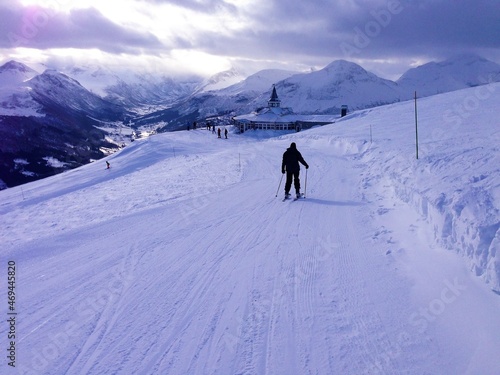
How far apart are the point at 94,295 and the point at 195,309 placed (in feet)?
6.01

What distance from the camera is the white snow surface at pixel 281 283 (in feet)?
13.4

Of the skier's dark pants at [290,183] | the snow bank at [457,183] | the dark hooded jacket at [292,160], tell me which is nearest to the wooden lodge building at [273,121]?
the snow bank at [457,183]

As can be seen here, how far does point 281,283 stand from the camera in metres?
5.68

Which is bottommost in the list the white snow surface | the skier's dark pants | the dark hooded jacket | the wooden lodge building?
the white snow surface

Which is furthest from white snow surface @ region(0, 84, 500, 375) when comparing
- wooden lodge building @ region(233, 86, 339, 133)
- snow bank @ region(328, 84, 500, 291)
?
wooden lodge building @ region(233, 86, 339, 133)

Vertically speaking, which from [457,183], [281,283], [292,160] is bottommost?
[281,283]

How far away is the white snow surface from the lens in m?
A: 4.09

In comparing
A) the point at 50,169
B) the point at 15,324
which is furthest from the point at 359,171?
the point at 50,169

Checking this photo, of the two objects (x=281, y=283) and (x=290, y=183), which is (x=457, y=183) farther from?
(x=281, y=283)

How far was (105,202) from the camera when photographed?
1405cm

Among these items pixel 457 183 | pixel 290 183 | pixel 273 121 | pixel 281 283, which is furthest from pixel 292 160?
pixel 273 121

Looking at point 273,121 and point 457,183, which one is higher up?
point 273,121

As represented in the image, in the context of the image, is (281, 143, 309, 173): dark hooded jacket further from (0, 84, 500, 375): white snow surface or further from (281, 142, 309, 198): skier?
(0, 84, 500, 375): white snow surface

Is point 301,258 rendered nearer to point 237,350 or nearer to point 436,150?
point 237,350
